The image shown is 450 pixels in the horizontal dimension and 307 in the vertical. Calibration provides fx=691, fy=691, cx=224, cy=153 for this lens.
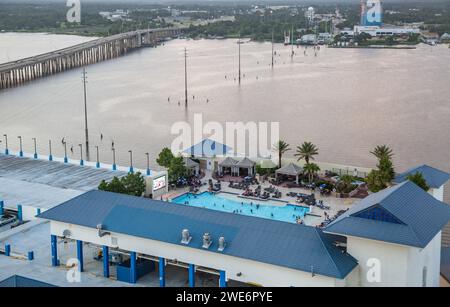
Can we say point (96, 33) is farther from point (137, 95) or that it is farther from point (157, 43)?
point (137, 95)

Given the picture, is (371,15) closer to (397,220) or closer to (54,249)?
A: (54,249)

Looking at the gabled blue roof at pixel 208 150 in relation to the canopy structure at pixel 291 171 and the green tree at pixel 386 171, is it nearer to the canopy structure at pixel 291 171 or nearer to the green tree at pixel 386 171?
the canopy structure at pixel 291 171

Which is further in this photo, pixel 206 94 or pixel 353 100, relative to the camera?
pixel 206 94

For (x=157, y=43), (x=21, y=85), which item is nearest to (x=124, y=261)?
(x=21, y=85)

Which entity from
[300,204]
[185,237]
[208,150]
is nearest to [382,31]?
[208,150]

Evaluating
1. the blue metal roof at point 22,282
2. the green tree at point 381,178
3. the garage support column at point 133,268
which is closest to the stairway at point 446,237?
the green tree at point 381,178

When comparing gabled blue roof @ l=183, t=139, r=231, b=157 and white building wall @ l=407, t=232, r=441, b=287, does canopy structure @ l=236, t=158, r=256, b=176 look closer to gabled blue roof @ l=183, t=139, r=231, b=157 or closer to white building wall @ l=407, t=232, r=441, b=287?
gabled blue roof @ l=183, t=139, r=231, b=157
